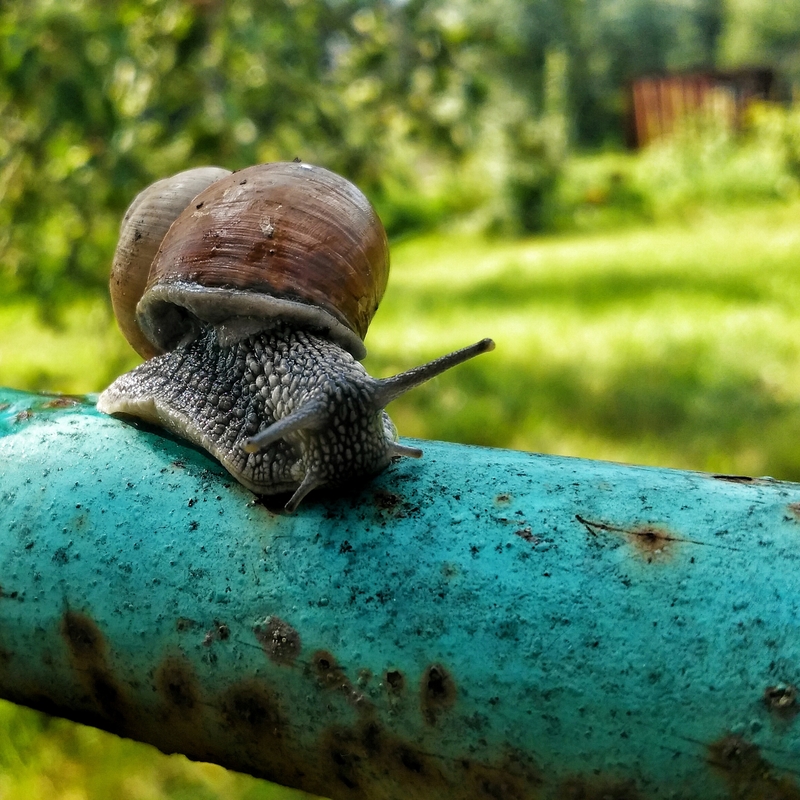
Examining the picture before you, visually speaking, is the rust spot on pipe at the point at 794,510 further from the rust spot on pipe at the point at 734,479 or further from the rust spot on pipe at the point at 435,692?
the rust spot on pipe at the point at 435,692

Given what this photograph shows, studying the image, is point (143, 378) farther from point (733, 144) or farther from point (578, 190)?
point (733, 144)

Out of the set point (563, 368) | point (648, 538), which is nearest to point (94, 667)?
point (648, 538)

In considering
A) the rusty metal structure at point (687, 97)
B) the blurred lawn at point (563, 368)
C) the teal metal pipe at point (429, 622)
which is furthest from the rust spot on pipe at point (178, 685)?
the rusty metal structure at point (687, 97)

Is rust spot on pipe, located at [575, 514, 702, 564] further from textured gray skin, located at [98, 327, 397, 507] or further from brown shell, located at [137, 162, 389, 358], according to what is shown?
brown shell, located at [137, 162, 389, 358]

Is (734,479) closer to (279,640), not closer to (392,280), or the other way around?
(279,640)

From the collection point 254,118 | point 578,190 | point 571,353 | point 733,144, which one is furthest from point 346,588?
point 733,144

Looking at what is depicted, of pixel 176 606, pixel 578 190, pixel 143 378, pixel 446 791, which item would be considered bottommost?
pixel 578 190

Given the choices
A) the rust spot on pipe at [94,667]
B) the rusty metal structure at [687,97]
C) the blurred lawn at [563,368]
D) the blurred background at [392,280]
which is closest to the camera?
the rust spot on pipe at [94,667]
